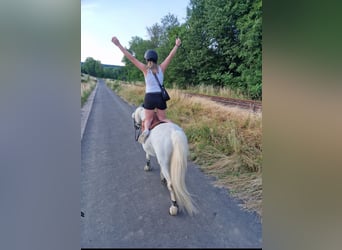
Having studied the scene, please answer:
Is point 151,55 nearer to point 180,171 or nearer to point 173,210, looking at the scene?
point 180,171

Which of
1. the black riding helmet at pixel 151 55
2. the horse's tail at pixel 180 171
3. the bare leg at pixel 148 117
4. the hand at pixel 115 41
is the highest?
the hand at pixel 115 41

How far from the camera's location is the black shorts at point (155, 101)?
1791 millimetres

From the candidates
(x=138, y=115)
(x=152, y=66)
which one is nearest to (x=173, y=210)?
(x=138, y=115)

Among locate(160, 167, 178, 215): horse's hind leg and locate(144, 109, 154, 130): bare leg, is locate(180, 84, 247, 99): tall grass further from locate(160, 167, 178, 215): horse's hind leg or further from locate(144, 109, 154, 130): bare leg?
locate(160, 167, 178, 215): horse's hind leg

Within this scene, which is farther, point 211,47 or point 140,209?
point 211,47

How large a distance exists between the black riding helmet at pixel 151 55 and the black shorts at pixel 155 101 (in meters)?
0.23

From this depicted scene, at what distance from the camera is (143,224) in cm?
167

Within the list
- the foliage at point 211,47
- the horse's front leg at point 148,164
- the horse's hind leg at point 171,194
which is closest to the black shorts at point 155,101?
the foliage at point 211,47

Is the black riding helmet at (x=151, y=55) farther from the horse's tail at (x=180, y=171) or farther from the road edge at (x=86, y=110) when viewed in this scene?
the horse's tail at (x=180, y=171)

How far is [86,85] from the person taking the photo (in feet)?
5.69

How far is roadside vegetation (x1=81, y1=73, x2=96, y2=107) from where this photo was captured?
1.69m

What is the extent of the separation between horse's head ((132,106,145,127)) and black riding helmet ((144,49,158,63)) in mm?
340

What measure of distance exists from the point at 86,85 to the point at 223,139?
0.99 meters

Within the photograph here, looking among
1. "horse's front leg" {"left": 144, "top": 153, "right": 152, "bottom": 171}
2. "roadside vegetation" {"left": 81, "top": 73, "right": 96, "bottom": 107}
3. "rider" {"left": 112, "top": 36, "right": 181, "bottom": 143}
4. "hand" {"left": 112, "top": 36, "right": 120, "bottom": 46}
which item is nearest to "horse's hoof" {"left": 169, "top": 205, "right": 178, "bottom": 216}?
"horse's front leg" {"left": 144, "top": 153, "right": 152, "bottom": 171}
